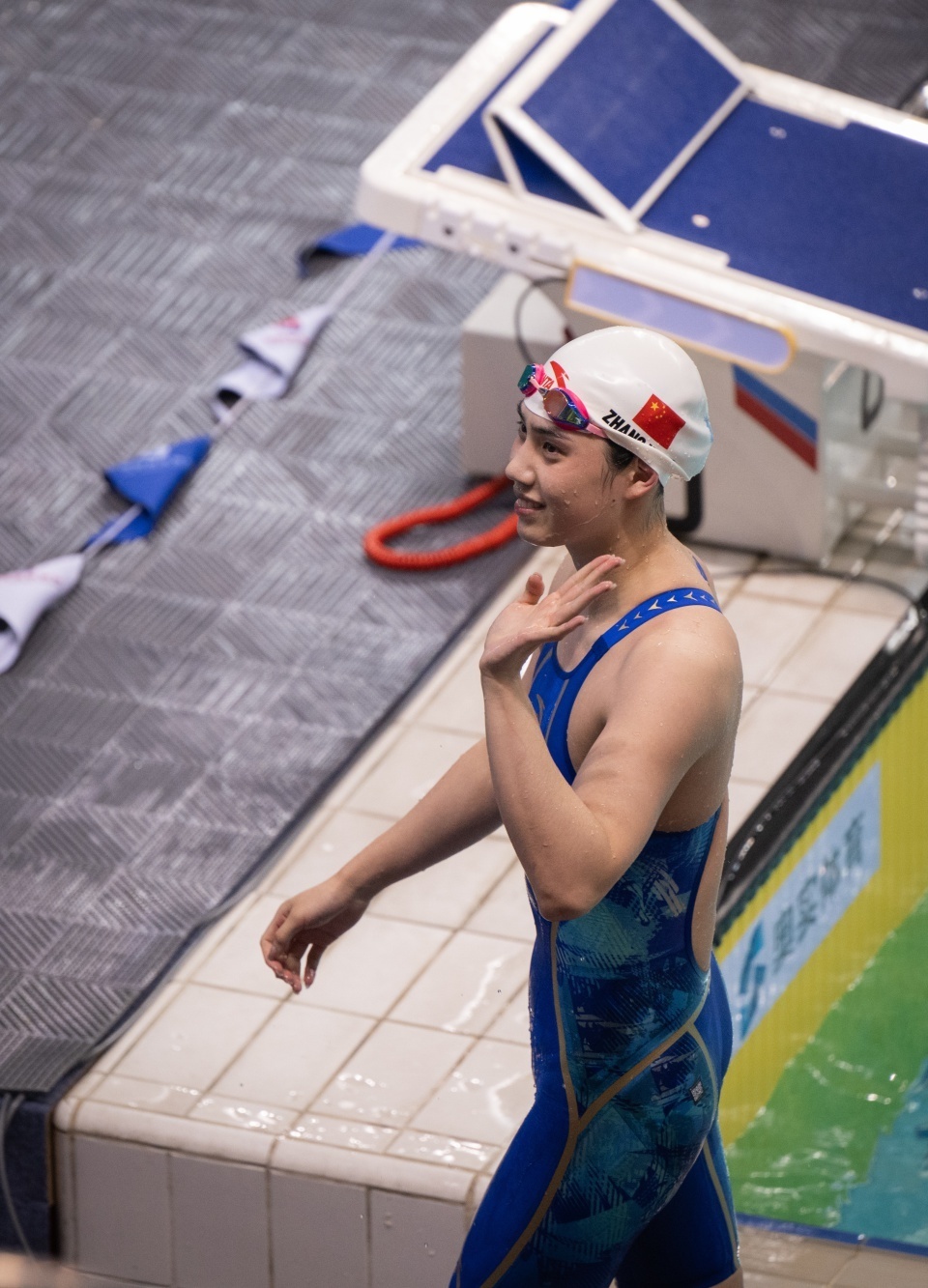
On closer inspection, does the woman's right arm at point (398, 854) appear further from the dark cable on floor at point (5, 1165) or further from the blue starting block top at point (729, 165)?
the blue starting block top at point (729, 165)

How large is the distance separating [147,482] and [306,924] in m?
2.96

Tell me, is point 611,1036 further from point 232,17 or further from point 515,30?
point 232,17

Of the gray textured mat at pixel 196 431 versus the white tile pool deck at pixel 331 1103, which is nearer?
the white tile pool deck at pixel 331 1103

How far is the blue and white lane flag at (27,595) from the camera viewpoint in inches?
197

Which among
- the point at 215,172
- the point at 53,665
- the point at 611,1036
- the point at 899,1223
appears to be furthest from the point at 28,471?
the point at 611,1036

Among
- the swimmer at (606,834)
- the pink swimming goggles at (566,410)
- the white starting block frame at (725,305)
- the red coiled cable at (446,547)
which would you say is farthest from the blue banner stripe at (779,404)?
the pink swimming goggles at (566,410)

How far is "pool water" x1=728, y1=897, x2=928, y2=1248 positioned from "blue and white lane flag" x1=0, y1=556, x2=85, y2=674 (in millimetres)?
2067

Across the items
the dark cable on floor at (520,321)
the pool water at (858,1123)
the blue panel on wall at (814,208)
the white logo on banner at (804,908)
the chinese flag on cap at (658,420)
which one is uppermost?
the chinese flag on cap at (658,420)

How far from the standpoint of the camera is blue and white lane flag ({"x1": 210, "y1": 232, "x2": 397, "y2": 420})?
5.85 meters

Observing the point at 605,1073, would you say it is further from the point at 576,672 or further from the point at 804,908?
the point at 804,908

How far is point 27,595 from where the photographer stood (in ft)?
16.5

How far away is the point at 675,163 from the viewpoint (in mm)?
5066

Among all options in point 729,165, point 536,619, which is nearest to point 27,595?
point 729,165

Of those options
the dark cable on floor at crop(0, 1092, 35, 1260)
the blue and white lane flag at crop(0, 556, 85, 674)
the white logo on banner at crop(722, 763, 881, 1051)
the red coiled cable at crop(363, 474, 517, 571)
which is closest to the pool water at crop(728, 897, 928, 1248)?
the white logo on banner at crop(722, 763, 881, 1051)
